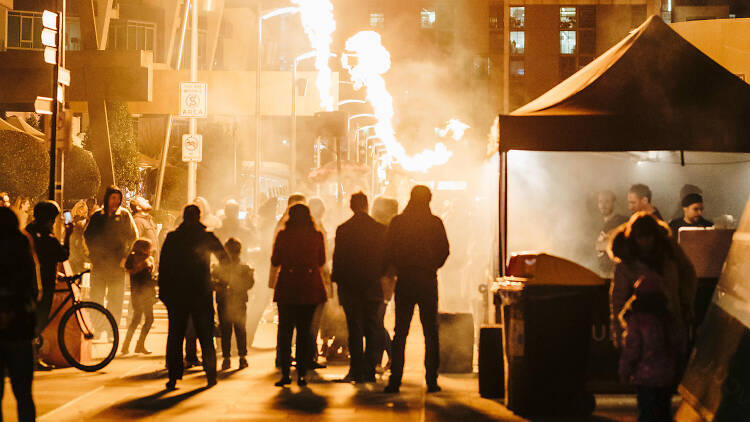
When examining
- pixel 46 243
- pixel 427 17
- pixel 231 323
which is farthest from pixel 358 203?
pixel 427 17

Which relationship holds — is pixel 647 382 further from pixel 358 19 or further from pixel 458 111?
pixel 358 19

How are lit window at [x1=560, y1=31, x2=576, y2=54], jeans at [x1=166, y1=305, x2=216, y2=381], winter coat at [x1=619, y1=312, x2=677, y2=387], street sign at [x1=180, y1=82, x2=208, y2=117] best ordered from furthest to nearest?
lit window at [x1=560, y1=31, x2=576, y2=54] < street sign at [x1=180, y1=82, x2=208, y2=117] < jeans at [x1=166, y1=305, x2=216, y2=381] < winter coat at [x1=619, y1=312, x2=677, y2=387]

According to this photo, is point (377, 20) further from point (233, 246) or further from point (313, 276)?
point (313, 276)

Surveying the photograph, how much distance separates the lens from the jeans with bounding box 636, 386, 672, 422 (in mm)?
6488

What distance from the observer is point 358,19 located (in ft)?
480

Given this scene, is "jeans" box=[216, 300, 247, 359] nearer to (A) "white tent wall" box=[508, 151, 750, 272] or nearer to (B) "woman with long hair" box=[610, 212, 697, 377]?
(A) "white tent wall" box=[508, 151, 750, 272]

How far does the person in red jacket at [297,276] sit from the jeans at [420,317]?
927mm

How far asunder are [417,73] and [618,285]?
487ft

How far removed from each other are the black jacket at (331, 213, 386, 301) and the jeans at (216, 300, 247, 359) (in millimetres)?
1895

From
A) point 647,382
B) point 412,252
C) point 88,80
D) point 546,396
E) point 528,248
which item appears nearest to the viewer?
point 647,382

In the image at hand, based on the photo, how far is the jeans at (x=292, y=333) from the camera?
1098cm

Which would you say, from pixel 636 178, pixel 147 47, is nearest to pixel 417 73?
pixel 147 47

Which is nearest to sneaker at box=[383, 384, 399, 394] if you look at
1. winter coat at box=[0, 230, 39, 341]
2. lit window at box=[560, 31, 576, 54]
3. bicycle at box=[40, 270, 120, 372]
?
bicycle at box=[40, 270, 120, 372]

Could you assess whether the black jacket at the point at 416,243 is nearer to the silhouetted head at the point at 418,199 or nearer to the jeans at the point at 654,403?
the silhouetted head at the point at 418,199
